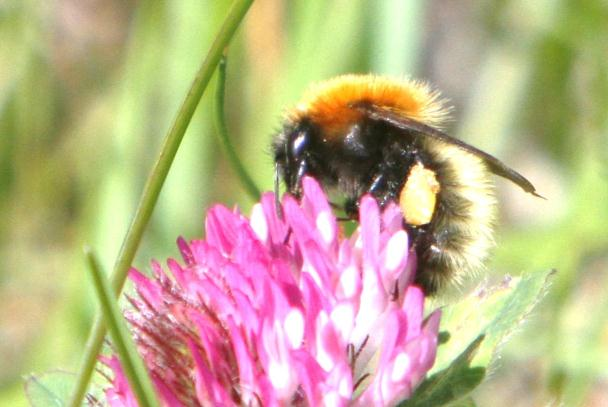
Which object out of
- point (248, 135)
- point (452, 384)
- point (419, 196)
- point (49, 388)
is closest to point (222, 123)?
point (419, 196)

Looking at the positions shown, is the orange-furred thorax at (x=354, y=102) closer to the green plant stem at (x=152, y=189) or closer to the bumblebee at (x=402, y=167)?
the bumblebee at (x=402, y=167)

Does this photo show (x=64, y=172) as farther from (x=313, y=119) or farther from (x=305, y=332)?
(x=305, y=332)

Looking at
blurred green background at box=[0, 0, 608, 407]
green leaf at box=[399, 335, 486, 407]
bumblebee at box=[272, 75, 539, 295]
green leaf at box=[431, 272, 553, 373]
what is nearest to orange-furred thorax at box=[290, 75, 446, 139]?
bumblebee at box=[272, 75, 539, 295]

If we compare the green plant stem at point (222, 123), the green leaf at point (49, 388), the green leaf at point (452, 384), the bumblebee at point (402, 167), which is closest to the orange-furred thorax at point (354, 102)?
the bumblebee at point (402, 167)

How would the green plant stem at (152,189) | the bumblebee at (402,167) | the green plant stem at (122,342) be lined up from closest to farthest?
the green plant stem at (122,342)
the green plant stem at (152,189)
the bumblebee at (402,167)

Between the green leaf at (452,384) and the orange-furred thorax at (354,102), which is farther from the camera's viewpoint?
the orange-furred thorax at (354,102)

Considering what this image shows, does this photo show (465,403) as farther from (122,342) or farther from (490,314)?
(122,342)

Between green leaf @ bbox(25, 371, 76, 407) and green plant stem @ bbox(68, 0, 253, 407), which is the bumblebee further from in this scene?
green leaf @ bbox(25, 371, 76, 407)
